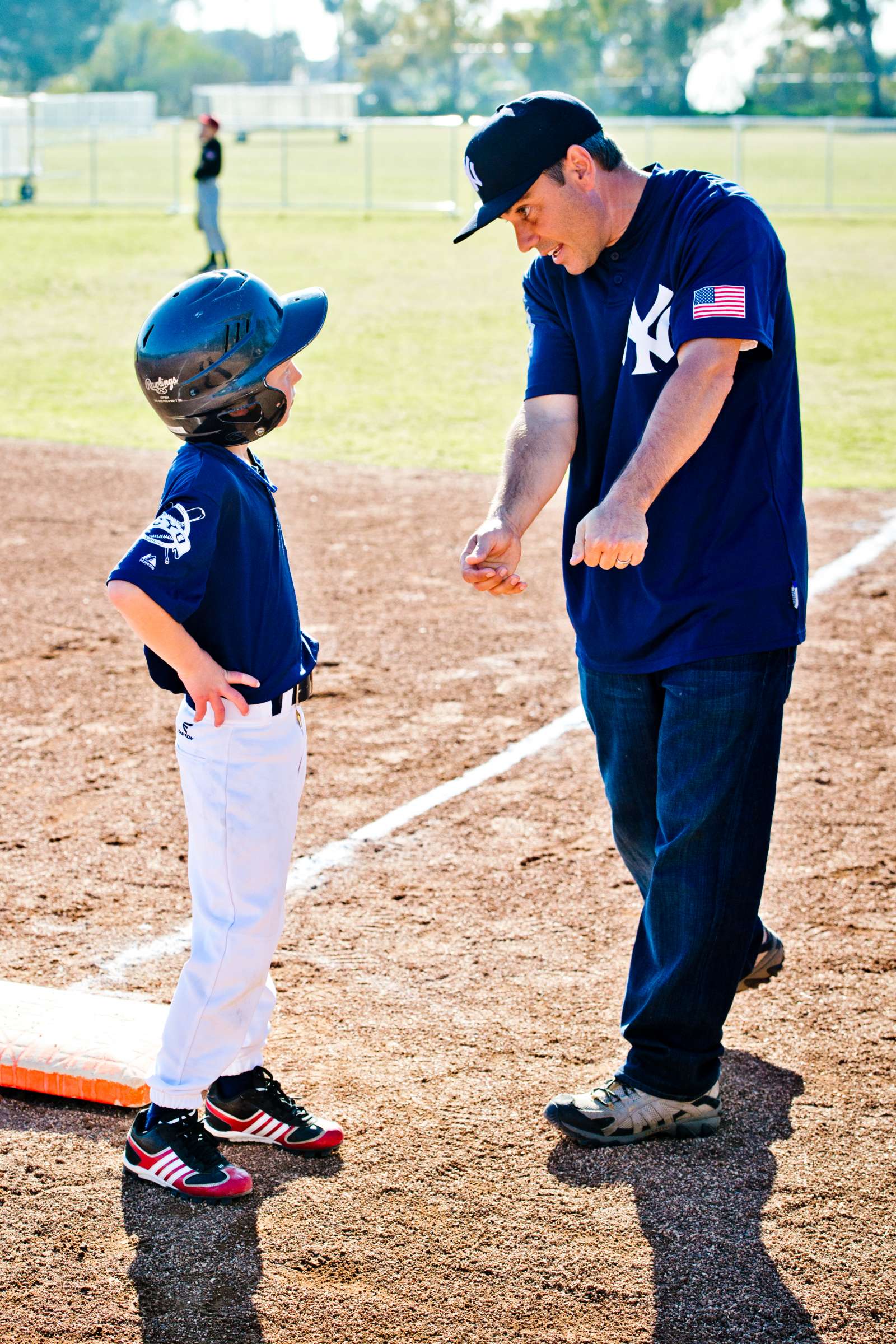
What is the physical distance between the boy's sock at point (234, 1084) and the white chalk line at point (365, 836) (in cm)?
77

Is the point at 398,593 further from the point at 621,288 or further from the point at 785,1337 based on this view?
the point at 785,1337

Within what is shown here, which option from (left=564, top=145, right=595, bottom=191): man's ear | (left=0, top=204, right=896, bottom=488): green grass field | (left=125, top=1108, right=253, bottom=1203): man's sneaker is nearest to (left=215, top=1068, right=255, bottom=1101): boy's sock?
(left=125, top=1108, right=253, bottom=1203): man's sneaker

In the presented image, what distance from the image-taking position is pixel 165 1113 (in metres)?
3.07

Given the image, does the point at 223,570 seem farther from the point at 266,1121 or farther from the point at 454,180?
the point at 454,180

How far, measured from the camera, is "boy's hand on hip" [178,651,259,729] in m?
2.83

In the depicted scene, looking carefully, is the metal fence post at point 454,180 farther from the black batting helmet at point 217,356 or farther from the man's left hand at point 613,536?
the man's left hand at point 613,536

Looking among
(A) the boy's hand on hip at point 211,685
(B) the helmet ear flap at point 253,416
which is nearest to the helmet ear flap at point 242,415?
(B) the helmet ear flap at point 253,416

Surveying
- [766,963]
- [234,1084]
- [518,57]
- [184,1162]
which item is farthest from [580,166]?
[518,57]

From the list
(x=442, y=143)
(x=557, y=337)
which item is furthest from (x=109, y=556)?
(x=442, y=143)

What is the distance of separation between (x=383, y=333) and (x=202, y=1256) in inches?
567

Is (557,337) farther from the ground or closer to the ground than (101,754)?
farther from the ground

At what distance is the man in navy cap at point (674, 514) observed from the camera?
9.78 ft

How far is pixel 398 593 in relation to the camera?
292 inches

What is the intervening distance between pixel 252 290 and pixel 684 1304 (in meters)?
2.14
